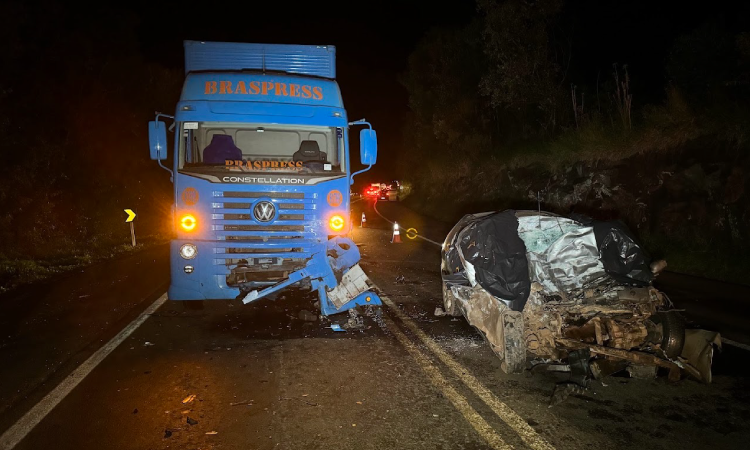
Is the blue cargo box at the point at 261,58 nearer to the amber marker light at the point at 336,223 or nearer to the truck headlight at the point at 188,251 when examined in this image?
the amber marker light at the point at 336,223

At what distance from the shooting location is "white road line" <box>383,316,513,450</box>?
3844 millimetres

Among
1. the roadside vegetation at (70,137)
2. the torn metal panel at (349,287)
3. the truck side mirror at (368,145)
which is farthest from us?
the roadside vegetation at (70,137)

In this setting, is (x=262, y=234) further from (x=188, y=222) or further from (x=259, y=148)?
(x=259, y=148)

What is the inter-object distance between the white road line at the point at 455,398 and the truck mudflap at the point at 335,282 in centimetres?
81

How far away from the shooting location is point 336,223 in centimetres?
747

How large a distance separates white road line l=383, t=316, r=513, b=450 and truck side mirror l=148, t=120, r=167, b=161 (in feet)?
14.2

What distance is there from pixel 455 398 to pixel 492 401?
32cm

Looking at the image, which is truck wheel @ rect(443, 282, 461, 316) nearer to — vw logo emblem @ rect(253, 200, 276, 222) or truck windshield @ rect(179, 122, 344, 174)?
truck windshield @ rect(179, 122, 344, 174)

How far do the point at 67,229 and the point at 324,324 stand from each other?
46.1 ft

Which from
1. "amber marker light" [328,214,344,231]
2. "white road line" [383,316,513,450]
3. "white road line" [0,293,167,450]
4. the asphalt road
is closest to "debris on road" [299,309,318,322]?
the asphalt road

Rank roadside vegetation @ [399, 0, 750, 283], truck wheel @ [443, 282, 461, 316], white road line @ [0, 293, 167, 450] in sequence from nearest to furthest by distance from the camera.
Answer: white road line @ [0, 293, 167, 450]
truck wheel @ [443, 282, 461, 316]
roadside vegetation @ [399, 0, 750, 283]

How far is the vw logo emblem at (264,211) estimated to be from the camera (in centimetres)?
716

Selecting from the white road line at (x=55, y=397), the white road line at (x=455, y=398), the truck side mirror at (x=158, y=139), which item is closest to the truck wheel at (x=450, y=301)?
the white road line at (x=455, y=398)

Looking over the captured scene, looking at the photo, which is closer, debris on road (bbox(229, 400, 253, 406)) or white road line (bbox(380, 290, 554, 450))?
white road line (bbox(380, 290, 554, 450))
